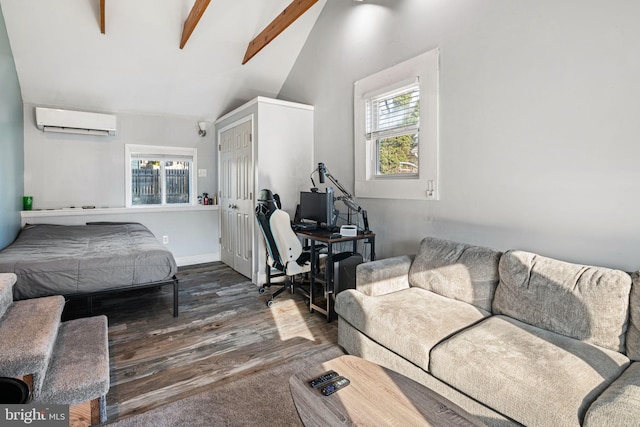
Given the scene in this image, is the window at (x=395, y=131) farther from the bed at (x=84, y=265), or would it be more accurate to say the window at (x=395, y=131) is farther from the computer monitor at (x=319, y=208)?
the bed at (x=84, y=265)

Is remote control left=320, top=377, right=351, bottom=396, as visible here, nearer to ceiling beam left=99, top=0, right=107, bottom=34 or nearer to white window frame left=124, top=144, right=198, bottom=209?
ceiling beam left=99, top=0, right=107, bottom=34

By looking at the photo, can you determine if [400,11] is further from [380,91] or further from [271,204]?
[271,204]

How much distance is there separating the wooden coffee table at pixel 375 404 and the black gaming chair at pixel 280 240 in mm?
1853

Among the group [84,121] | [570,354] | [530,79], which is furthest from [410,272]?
[84,121]

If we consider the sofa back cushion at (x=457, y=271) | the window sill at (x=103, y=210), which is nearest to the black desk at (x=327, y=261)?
the sofa back cushion at (x=457, y=271)

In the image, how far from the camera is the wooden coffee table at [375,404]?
119 cm

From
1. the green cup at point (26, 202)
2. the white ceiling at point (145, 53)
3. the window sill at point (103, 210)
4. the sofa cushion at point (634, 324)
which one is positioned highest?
the white ceiling at point (145, 53)

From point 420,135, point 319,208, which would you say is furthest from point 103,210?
point 420,135

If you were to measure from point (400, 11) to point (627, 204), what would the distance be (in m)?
2.47

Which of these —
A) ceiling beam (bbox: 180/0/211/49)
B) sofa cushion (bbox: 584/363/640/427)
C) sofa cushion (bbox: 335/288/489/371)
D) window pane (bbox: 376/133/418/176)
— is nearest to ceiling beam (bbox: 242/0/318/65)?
ceiling beam (bbox: 180/0/211/49)

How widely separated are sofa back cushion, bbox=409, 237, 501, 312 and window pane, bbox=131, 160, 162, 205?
4.07m

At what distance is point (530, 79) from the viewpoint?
7.41ft

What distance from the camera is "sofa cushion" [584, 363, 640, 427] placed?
1.13 meters

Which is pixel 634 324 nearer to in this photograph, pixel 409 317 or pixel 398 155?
pixel 409 317
